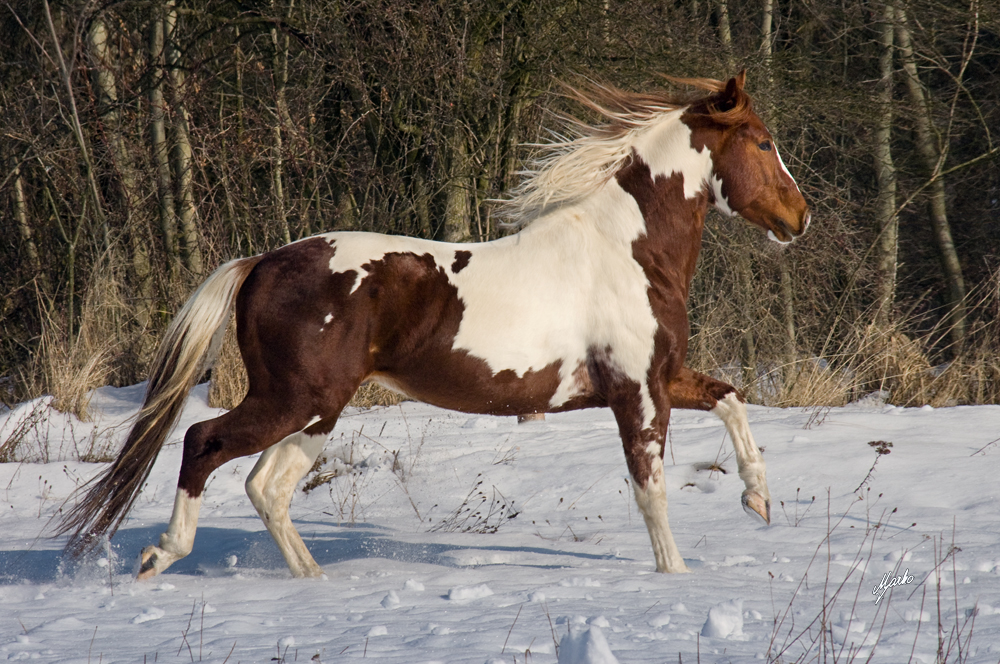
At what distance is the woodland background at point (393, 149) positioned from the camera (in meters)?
7.84

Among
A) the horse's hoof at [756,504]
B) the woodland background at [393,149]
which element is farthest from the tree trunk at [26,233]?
the horse's hoof at [756,504]

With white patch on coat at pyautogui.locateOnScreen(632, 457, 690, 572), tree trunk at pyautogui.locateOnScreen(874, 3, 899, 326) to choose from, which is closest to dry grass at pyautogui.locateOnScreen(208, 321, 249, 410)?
white patch on coat at pyautogui.locateOnScreen(632, 457, 690, 572)

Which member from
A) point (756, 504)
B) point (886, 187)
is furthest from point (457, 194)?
point (886, 187)

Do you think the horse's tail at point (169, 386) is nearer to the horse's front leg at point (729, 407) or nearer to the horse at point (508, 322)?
the horse at point (508, 322)

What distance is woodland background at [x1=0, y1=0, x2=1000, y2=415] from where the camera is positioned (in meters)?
7.84

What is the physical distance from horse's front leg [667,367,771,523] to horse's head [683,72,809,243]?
0.81 meters

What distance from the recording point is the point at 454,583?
342 centimetres

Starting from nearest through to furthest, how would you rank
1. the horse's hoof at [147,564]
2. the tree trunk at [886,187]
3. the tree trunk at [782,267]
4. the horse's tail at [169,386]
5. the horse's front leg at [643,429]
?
the horse's hoof at [147,564] → the horse's tail at [169,386] → the horse's front leg at [643,429] → the tree trunk at [782,267] → the tree trunk at [886,187]

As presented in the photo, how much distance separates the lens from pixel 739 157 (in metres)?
4.05

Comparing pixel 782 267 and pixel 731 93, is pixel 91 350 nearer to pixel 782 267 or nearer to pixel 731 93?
pixel 731 93

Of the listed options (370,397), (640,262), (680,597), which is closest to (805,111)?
(370,397)

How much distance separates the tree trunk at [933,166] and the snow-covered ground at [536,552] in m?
4.58

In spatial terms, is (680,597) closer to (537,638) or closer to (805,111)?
(537,638)

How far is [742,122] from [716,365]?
3983 mm
